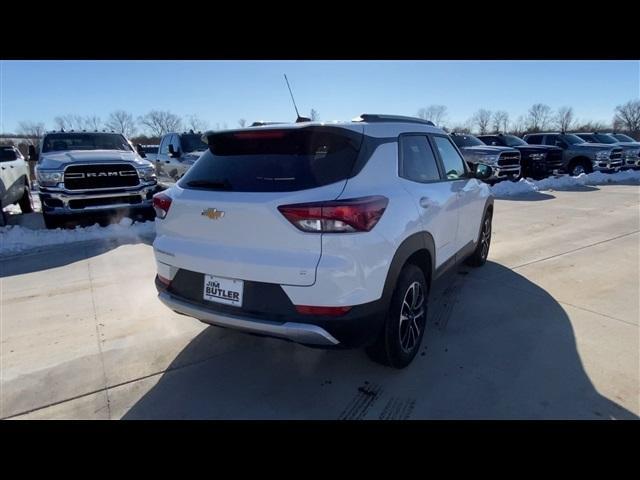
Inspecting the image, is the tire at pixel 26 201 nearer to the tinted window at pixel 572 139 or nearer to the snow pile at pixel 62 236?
the snow pile at pixel 62 236

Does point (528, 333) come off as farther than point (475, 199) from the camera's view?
No

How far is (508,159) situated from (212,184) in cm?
1360

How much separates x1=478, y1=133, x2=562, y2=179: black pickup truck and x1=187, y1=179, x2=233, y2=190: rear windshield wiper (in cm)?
1614

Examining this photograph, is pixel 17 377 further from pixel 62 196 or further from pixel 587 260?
pixel 587 260

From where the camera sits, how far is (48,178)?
6637 millimetres

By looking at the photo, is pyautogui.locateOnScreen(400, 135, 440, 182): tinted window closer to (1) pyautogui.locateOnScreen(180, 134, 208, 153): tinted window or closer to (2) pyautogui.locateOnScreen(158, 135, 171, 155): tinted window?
(1) pyautogui.locateOnScreen(180, 134, 208, 153): tinted window

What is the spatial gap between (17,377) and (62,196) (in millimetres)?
4859

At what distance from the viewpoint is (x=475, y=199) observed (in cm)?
435

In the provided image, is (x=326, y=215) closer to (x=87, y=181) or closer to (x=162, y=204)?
(x=162, y=204)

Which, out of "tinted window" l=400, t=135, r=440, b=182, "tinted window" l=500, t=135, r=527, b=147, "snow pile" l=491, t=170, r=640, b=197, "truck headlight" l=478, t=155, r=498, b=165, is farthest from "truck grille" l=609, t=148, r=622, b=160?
"tinted window" l=400, t=135, r=440, b=182

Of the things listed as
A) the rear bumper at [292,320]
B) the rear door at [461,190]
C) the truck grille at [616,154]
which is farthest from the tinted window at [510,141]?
the rear bumper at [292,320]

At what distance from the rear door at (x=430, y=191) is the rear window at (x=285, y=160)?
59cm

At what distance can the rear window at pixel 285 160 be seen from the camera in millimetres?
2361
